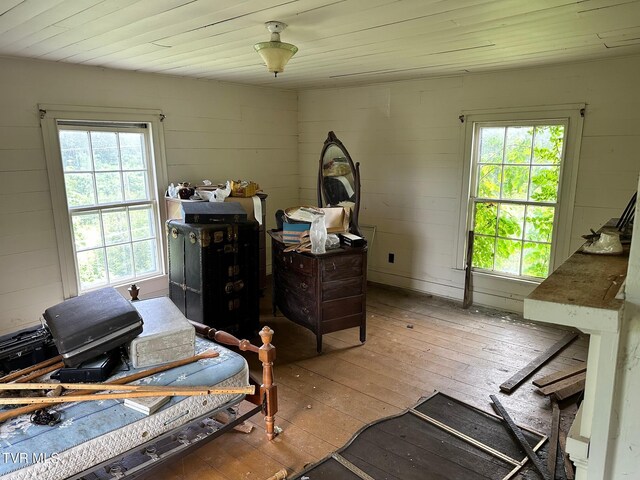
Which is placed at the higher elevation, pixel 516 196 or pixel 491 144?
pixel 491 144

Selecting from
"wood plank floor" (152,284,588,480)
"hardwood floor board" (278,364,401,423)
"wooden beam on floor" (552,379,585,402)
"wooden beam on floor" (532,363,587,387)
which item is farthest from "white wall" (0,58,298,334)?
"wooden beam on floor" (552,379,585,402)

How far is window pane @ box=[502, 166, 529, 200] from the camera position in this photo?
157 inches

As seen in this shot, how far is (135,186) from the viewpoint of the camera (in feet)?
13.1

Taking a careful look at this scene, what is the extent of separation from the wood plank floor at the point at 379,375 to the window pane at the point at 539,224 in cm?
79

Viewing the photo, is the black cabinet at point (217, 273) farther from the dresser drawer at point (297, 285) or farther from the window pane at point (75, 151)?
the window pane at point (75, 151)

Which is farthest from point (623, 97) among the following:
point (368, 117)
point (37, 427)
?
point (37, 427)

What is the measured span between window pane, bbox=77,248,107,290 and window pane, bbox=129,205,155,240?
0.36 meters

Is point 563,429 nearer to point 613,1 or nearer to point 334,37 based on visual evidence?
point 613,1

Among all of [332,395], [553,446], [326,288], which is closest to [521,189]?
[326,288]

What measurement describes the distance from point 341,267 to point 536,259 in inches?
76.4

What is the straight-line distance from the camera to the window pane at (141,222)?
4004mm

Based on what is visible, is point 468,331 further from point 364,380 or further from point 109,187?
point 109,187

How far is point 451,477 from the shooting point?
218cm

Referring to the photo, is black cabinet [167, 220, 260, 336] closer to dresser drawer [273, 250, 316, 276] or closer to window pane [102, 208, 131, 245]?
dresser drawer [273, 250, 316, 276]
